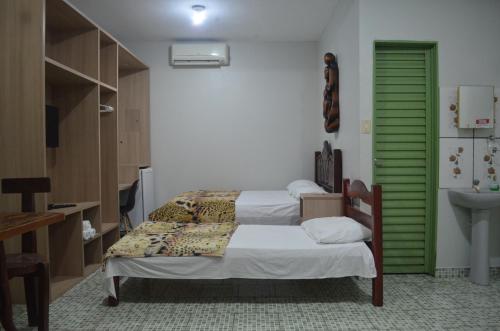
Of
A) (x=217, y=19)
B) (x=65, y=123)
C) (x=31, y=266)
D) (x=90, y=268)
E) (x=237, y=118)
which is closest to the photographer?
(x=31, y=266)

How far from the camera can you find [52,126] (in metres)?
3.30

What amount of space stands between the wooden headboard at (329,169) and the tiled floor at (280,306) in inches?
41.4

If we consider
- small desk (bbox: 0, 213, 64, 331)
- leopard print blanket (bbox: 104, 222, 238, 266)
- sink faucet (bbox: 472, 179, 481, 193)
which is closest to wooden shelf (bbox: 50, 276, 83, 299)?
leopard print blanket (bbox: 104, 222, 238, 266)

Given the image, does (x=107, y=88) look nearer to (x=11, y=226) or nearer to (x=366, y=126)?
(x=11, y=226)

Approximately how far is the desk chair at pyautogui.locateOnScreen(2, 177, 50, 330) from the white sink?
10.4ft

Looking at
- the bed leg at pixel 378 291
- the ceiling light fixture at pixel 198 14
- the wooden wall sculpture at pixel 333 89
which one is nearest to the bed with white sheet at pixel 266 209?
the wooden wall sculpture at pixel 333 89

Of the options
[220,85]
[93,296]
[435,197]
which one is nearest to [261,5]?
[220,85]

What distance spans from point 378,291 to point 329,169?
168cm

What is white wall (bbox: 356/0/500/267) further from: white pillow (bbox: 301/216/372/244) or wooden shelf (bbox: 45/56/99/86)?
wooden shelf (bbox: 45/56/99/86)

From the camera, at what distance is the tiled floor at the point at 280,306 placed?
2301 millimetres

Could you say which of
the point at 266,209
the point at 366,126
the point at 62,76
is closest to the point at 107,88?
the point at 62,76

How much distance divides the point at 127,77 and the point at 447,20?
160 inches

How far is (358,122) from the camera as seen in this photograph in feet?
10.1

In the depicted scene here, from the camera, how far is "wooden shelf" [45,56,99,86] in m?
2.84
